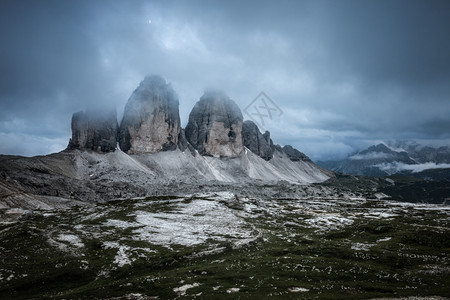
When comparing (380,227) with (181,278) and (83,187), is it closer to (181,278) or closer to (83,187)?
(181,278)

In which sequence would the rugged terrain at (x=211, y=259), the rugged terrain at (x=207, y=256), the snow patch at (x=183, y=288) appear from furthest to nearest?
1. the rugged terrain at (x=207, y=256)
2. the rugged terrain at (x=211, y=259)
3. the snow patch at (x=183, y=288)

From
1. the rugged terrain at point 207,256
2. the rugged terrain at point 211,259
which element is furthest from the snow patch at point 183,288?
the rugged terrain at point 207,256

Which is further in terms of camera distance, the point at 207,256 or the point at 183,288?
the point at 207,256

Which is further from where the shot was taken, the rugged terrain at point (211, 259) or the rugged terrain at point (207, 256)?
the rugged terrain at point (207, 256)

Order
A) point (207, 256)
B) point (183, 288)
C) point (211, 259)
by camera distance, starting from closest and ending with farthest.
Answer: point (183, 288) < point (211, 259) < point (207, 256)

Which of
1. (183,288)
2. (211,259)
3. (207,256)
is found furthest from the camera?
(207,256)

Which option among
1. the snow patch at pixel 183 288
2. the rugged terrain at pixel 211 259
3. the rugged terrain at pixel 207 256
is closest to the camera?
the snow patch at pixel 183 288

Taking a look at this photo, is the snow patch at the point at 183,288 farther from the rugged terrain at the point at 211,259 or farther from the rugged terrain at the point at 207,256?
the rugged terrain at the point at 207,256

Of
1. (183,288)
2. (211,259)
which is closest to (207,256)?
(211,259)

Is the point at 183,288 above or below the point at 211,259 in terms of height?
above

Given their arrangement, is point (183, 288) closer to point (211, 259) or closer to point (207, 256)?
point (211, 259)

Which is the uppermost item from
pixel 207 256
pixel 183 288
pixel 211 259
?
pixel 183 288

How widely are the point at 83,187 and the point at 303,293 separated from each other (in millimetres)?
169978

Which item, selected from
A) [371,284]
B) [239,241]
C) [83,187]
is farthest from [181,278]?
[83,187]
